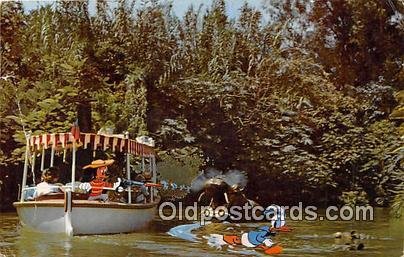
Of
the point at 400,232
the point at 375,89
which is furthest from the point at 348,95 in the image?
the point at 400,232

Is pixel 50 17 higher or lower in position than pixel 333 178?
higher

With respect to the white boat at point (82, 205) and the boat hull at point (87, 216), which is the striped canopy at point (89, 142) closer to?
the white boat at point (82, 205)

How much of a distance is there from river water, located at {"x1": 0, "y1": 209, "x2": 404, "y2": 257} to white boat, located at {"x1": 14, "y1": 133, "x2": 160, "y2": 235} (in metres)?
0.04

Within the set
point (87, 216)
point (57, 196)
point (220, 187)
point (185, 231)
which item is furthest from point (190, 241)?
point (57, 196)

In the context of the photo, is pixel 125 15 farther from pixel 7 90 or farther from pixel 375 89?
pixel 375 89

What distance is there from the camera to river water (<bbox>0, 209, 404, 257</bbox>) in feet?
10.3

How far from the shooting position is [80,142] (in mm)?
3303

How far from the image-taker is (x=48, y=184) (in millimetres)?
3348

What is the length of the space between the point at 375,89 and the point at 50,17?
4.62ft

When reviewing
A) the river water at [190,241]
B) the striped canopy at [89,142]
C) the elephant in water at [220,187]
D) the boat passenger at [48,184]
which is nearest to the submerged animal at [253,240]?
the river water at [190,241]

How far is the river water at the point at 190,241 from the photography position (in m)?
3.13

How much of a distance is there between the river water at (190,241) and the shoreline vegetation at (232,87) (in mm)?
102

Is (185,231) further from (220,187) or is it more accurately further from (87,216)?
(87,216)

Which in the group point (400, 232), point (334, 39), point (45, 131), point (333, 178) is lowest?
point (400, 232)
